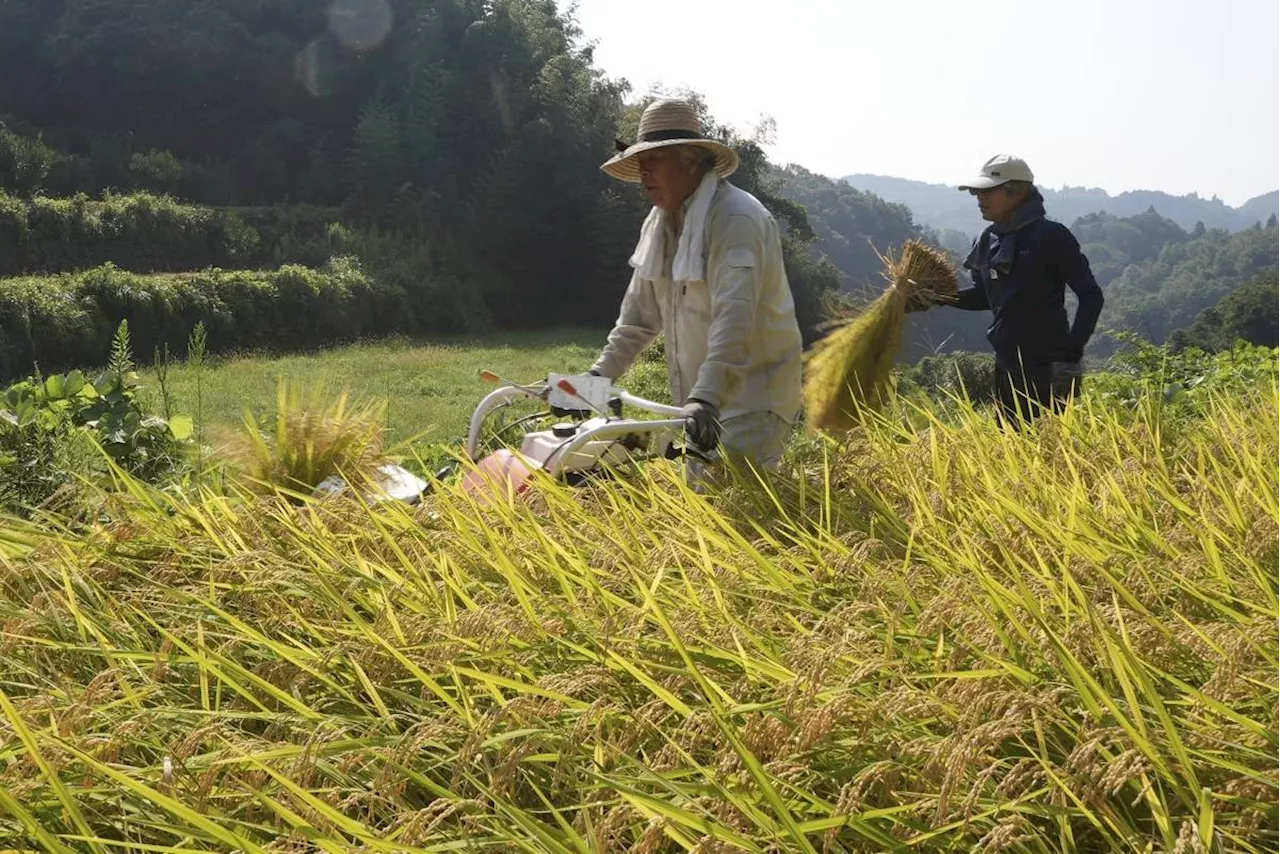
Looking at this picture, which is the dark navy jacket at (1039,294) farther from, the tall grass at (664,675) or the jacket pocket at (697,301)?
the tall grass at (664,675)

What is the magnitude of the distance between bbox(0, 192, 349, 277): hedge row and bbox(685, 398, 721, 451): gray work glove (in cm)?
2380

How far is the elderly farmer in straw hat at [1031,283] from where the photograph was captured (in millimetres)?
4062

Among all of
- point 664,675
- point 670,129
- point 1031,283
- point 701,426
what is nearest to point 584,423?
point 701,426

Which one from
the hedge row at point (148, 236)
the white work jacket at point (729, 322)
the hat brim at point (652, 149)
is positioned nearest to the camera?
the white work jacket at point (729, 322)

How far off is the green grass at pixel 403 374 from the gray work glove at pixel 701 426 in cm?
615

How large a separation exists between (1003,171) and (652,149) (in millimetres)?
1850

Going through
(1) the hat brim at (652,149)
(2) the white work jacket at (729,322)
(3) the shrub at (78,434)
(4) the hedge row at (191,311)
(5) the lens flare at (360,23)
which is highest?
(5) the lens flare at (360,23)

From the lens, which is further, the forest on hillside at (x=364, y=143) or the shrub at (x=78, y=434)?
the forest on hillside at (x=364, y=143)

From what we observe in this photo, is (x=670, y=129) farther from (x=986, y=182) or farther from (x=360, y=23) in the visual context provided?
(x=360, y=23)

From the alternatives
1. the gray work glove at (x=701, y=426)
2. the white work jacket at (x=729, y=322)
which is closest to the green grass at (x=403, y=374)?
the white work jacket at (x=729, y=322)

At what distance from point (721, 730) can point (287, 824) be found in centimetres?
52

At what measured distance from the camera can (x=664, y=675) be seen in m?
1.46

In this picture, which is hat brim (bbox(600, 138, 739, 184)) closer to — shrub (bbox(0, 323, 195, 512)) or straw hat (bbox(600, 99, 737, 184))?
straw hat (bbox(600, 99, 737, 184))

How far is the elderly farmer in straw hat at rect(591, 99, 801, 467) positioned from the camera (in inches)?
109
